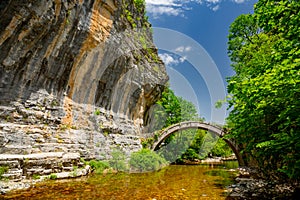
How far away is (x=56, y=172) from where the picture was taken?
384 inches

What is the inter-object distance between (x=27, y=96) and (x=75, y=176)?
177 inches

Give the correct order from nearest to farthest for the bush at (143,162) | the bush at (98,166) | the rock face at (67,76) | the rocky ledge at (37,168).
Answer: the rocky ledge at (37,168), the rock face at (67,76), the bush at (98,166), the bush at (143,162)

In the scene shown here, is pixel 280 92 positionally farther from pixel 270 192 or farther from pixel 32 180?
pixel 32 180

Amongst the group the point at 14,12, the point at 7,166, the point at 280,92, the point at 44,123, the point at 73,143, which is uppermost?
the point at 14,12

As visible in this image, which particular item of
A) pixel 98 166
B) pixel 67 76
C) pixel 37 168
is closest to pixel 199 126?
pixel 98 166

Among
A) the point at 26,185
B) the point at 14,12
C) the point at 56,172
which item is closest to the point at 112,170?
the point at 56,172

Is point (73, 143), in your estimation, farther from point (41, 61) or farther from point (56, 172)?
point (41, 61)

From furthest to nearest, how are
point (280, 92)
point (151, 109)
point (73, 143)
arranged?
point (151, 109) < point (73, 143) < point (280, 92)

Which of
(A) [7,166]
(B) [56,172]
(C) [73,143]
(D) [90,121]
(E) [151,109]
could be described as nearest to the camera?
(A) [7,166]

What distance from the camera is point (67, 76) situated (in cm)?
1250

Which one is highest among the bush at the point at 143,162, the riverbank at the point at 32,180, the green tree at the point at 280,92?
the green tree at the point at 280,92

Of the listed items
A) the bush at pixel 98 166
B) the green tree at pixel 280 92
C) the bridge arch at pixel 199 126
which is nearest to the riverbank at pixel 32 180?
the bush at pixel 98 166

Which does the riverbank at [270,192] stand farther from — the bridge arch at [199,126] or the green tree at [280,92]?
the bridge arch at [199,126]

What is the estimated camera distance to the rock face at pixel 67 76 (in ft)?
31.3
